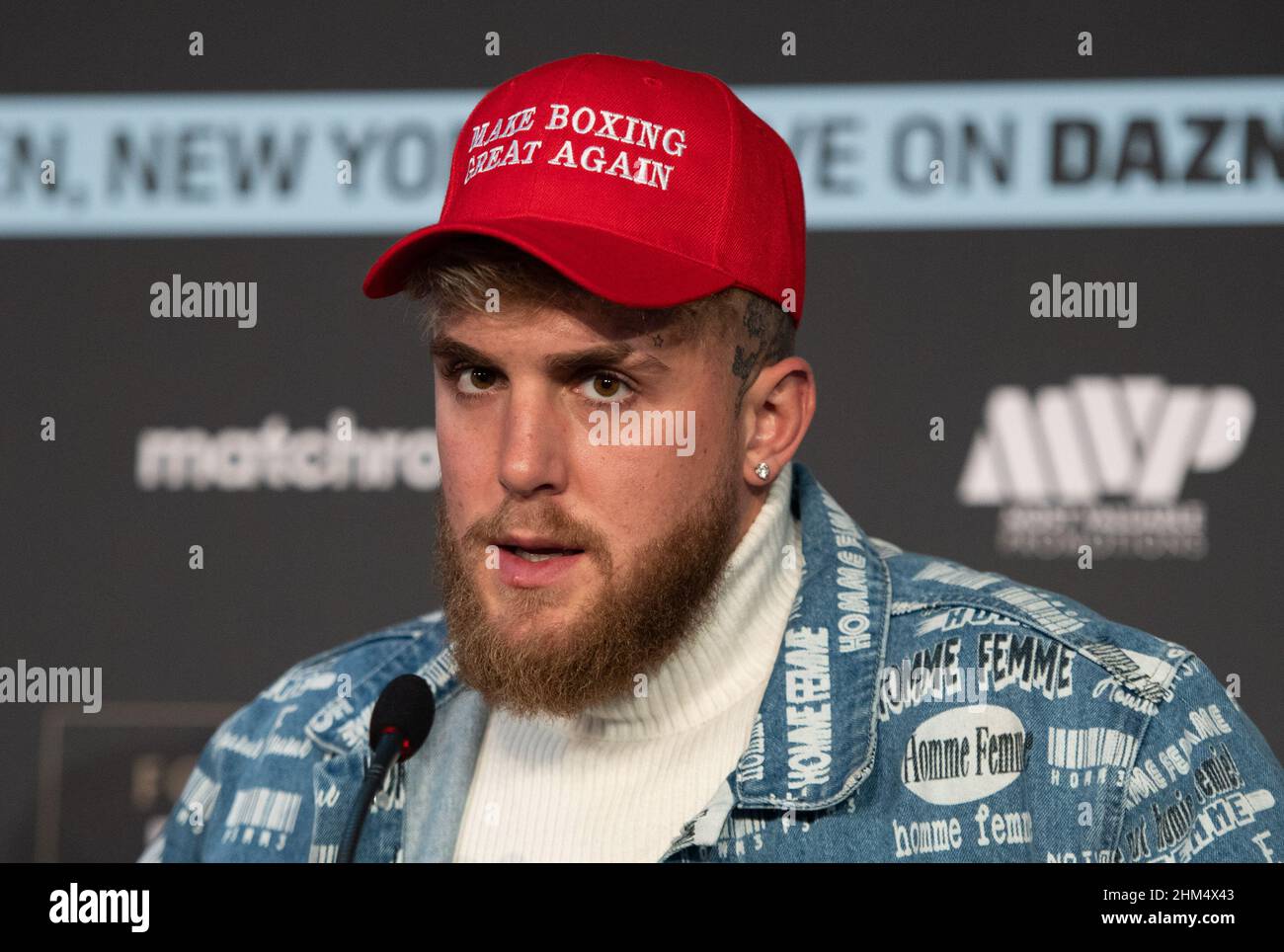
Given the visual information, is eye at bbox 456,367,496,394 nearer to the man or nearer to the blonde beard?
the man

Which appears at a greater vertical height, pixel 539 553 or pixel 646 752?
pixel 539 553

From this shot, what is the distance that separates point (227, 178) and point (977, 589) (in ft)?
4.85

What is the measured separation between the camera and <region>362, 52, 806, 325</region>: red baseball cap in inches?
49.1

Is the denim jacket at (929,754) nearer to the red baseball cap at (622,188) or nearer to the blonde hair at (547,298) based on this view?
the blonde hair at (547,298)

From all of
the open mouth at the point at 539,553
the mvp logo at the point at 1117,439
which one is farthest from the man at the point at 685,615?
the mvp logo at the point at 1117,439

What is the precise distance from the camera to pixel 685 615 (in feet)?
4.34

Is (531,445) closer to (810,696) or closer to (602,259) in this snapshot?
(602,259)

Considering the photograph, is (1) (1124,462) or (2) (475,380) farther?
(1) (1124,462)

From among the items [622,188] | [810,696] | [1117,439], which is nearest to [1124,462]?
[1117,439]

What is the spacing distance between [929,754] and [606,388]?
0.45 meters

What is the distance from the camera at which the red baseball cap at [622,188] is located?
1246 millimetres

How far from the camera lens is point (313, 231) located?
2273 mm

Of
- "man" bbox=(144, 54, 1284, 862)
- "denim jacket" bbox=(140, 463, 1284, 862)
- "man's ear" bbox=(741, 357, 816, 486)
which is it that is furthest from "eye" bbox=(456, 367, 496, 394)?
"denim jacket" bbox=(140, 463, 1284, 862)
